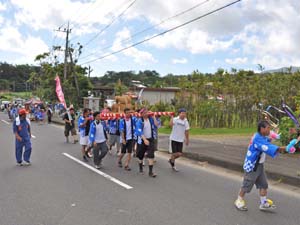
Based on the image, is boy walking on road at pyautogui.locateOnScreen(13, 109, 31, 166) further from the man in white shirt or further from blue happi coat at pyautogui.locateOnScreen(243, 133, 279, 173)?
blue happi coat at pyautogui.locateOnScreen(243, 133, 279, 173)

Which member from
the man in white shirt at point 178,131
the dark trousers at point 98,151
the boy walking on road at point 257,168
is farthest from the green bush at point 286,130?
the boy walking on road at point 257,168

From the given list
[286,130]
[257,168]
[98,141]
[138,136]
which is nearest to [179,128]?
[138,136]

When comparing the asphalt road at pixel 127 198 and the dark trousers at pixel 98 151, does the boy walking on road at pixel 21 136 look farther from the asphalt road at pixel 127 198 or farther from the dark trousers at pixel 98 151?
the dark trousers at pixel 98 151

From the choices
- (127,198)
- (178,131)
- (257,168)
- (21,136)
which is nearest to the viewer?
(257,168)

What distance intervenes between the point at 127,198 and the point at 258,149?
8.21 feet

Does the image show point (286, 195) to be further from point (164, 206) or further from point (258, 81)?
point (258, 81)

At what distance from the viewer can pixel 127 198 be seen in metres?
6.71

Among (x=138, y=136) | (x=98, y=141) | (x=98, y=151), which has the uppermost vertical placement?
(x=138, y=136)

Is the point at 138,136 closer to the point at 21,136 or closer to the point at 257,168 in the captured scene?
the point at 21,136

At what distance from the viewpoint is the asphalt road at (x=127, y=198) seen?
5554mm

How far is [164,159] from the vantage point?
11727 millimetres

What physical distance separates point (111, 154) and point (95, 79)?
88736 millimetres

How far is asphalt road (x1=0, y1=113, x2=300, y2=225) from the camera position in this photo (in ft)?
18.2

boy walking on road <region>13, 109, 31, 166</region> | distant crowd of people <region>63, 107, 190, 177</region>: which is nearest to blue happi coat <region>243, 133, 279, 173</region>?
distant crowd of people <region>63, 107, 190, 177</region>
